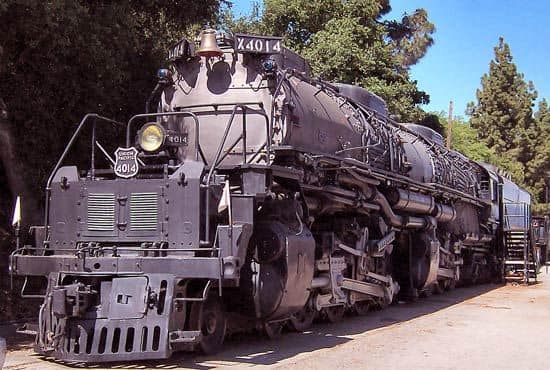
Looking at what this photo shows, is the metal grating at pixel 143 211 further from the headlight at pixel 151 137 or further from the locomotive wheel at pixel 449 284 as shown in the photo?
the locomotive wheel at pixel 449 284

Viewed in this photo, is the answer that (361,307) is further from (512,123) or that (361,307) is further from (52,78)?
(512,123)

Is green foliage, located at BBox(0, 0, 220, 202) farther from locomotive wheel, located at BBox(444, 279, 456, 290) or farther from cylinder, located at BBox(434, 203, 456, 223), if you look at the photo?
locomotive wheel, located at BBox(444, 279, 456, 290)

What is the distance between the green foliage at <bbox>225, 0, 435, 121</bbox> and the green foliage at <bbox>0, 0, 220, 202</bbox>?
13.8m

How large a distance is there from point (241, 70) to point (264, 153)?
1305mm

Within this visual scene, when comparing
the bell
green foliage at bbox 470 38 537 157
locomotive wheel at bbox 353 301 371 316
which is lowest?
locomotive wheel at bbox 353 301 371 316

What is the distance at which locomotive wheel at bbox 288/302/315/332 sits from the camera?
9.71 meters

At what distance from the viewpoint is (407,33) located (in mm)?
35688

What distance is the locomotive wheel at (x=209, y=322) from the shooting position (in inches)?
296

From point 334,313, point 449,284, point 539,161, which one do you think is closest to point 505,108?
point 539,161

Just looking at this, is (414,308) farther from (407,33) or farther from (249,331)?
(407,33)

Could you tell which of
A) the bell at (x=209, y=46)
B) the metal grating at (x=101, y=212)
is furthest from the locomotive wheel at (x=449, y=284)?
the metal grating at (x=101, y=212)

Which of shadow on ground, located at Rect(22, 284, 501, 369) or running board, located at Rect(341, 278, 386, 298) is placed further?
running board, located at Rect(341, 278, 386, 298)

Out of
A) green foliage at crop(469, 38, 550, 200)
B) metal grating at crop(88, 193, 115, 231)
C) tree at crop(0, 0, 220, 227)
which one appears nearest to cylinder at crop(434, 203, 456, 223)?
tree at crop(0, 0, 220, 227)

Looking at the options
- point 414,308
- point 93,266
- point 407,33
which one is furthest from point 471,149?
point 93,266
